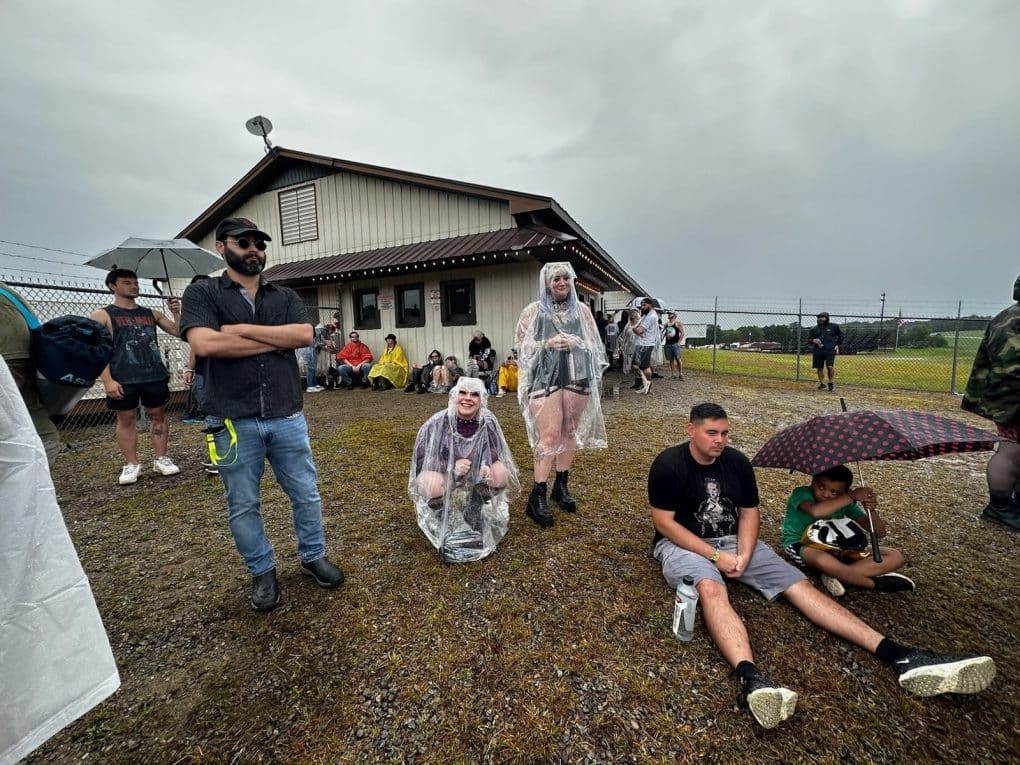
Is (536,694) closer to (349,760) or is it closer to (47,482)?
(349,760)

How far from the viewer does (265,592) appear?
7.20 ft

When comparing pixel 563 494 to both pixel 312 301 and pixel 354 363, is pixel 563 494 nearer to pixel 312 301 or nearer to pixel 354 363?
pixel 354 363

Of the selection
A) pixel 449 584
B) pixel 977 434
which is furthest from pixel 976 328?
pixel 449 584

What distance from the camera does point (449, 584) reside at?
7.86 feet

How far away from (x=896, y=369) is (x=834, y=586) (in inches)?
521

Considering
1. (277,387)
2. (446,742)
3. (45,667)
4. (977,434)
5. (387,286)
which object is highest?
(387,286)

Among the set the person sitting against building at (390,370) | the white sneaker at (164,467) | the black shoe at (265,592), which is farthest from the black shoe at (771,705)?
the person sitting against building at (390,370)

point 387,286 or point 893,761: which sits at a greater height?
point 387,286

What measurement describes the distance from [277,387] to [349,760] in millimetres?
1611

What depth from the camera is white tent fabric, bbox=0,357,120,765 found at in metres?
0.98

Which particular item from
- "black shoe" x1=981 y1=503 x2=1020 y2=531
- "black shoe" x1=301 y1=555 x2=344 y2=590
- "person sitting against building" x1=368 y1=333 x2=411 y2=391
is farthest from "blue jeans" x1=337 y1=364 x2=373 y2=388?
"black shoe" x1=981 y1=503 x2=1020 y2=531

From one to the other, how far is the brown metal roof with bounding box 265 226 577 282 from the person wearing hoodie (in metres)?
5.27

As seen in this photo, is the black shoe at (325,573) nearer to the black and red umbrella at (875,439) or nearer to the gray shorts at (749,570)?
the gray shorts at (749,570)

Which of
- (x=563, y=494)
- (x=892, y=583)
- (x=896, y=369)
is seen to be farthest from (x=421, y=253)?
(x=896, y=369)
